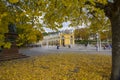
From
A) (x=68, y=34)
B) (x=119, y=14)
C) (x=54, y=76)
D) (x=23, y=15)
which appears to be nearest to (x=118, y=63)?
(x=119, y=14)

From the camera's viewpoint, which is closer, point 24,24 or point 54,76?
point 24,24

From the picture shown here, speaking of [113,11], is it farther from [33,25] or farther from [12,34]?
[12,34]

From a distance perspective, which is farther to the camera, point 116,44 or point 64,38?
point 64,38

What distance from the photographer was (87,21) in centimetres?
1599

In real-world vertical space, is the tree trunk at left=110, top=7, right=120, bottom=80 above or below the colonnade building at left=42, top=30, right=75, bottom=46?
below

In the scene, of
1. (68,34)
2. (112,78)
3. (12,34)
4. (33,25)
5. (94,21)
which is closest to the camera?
(33,25)

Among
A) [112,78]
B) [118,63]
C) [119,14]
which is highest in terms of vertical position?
[119,14]

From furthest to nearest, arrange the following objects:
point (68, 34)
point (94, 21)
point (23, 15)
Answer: point (68, 34), point (94, 21), point (23, 15)

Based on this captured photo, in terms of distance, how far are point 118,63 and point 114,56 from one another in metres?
0.36

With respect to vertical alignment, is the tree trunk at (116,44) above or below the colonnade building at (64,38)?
below

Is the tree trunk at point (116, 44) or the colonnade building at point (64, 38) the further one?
the colonnade building at point (64, 38)

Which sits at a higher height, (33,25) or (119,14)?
(119,14)

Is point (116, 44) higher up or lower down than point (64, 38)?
lower down

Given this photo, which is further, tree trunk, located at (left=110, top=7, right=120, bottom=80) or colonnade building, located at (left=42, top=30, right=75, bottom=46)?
colonnade building, located at (left=42, top=30, right=75, bottom=46)
